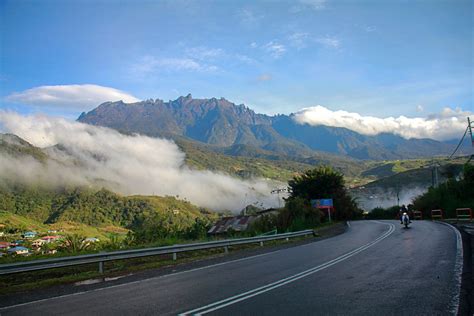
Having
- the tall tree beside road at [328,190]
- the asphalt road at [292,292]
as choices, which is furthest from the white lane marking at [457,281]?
the tall tree beside road at [328,190]

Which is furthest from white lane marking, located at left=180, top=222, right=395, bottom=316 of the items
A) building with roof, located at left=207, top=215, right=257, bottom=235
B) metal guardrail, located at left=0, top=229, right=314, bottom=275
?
building with roof, located at left=207, top=215, right=257, bottom=235

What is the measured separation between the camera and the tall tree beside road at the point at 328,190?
60.7 metres

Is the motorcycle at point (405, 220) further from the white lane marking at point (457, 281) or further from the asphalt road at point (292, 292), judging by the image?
the asphalt road at point (292, 292)

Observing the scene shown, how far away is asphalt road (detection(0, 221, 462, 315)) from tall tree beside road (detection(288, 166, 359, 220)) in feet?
163

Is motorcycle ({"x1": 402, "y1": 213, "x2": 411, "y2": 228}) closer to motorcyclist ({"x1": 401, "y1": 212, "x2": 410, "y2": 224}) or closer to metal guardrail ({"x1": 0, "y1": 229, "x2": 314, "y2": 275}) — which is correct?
motorcyclist ({"x1": 401, "y1": 212, "x2": 410, "y2": 224})

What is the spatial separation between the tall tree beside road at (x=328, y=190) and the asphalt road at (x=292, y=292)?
49.7m

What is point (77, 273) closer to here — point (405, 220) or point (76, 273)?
→ point (76, 273)

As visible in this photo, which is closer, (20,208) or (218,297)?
(218,297)

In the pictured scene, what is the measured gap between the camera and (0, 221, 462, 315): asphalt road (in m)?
6.51

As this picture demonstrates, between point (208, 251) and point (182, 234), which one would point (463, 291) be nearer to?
point (208, 251)

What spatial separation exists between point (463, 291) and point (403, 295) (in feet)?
3.73

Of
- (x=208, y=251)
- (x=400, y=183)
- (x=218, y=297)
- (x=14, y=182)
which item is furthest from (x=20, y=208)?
(x=218, y=297)

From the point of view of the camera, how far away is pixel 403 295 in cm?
710

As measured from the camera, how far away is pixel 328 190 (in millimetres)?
61469
